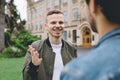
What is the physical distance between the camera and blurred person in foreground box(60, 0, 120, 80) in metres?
1.17

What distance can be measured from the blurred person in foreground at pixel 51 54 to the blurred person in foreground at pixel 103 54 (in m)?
2.55

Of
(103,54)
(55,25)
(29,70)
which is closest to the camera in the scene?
(103,54)

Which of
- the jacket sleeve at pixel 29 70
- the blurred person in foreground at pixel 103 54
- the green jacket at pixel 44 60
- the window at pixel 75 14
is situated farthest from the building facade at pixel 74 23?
the blurred person in foreground at pixel 103 54

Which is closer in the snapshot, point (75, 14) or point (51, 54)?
point (51, 54)

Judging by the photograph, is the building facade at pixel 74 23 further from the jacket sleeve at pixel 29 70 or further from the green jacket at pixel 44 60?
the jacket sleeve at pixel 29 70

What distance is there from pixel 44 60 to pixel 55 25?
474 mm

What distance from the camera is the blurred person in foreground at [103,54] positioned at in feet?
3.84

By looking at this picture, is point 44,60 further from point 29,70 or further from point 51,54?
point 29,70

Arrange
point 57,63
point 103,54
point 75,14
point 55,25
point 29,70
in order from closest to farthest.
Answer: point 103,54
point 29,70
point 57,63
point 55,25
point 75,14

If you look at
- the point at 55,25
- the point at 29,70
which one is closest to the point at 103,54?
the point at 29,70

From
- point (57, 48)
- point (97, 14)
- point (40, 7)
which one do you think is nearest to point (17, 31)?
point (57, 48)

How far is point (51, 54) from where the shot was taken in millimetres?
4215

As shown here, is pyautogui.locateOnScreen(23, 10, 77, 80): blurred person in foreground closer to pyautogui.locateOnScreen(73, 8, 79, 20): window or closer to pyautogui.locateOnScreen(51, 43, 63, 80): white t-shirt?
pyautogui.locateOnScreen(51, 43, 63, 80): white t-shirt

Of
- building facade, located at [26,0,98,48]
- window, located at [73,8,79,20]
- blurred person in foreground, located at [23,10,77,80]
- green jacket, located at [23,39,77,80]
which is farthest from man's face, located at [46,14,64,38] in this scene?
window, located at [73,8,79,20]
